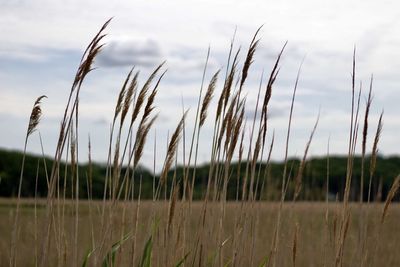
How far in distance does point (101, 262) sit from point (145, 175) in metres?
12.2

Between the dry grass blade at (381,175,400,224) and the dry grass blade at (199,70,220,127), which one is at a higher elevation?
the dry grass blade at (199,70,220,127)

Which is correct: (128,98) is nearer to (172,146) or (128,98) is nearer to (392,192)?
(172,146)

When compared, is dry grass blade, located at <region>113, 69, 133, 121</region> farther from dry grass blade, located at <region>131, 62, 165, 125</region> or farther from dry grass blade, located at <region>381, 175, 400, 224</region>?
dry grass blade, located at <region>381, 175, 400, 224</region>

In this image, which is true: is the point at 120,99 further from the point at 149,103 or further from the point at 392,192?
the point at 392,192

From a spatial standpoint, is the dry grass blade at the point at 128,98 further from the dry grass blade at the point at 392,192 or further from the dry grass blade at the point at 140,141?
the dry grass blade at the point at 392,192

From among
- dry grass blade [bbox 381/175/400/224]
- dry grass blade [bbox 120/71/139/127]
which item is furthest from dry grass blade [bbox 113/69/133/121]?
dry grass blade [bbox 381/175/400/224]

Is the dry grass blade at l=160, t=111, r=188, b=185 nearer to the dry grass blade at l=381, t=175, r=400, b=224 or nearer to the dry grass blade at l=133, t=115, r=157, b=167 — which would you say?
the dry grass blade at l=133, t=115, r=157, b=167

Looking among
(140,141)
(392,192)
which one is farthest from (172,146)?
(392,192)

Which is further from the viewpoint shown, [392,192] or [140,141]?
[392,192]

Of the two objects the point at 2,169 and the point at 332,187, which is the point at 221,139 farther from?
the point at 332,187

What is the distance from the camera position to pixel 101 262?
85.0 inches

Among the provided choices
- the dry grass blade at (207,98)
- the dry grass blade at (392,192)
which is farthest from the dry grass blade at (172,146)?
the dry grass blade at (392,192)

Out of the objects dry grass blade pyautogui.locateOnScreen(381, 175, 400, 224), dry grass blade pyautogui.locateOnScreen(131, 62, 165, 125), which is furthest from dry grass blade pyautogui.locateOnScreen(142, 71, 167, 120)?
dry grass blade pyautogui.locateOnScreen(381, 175, 400, 224)

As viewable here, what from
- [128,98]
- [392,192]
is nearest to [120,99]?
[128,98]
